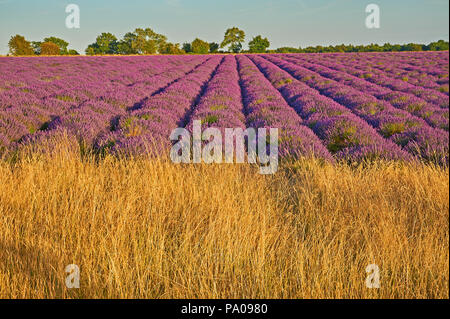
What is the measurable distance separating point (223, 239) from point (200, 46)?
93.4 meters

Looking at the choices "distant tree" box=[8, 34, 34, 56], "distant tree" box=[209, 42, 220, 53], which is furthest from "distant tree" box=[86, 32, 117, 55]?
"distant tree" box=[209, 42, 220, 53]

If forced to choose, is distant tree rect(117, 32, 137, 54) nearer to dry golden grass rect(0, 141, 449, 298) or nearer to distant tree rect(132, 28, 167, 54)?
distant tree rect(132, 28, 167, 54)

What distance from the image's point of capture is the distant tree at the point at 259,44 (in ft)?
290

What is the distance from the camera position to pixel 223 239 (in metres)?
2.25

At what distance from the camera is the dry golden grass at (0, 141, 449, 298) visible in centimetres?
184

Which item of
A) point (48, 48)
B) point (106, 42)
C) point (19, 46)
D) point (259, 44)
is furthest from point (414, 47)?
point (19, 46)

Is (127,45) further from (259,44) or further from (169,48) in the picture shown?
(259,44)

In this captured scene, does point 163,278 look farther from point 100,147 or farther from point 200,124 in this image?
point 200,124

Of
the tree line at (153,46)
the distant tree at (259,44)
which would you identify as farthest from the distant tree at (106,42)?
the distant tree at (259,44)

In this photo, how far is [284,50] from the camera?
86188 mm

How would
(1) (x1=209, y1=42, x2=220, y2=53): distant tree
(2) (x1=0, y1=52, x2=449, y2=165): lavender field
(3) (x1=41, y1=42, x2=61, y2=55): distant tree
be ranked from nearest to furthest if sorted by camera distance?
(2) (x1=0, y1=52, x2=449, y2=165): lavender field
(3) (x1=41, y1=42, x2=61, y2=55): distant tree
(1) (x1=209, y1=42, x2=220, y2=53): distant tree

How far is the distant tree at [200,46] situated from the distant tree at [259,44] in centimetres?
1399

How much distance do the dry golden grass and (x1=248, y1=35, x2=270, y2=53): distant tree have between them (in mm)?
92356
